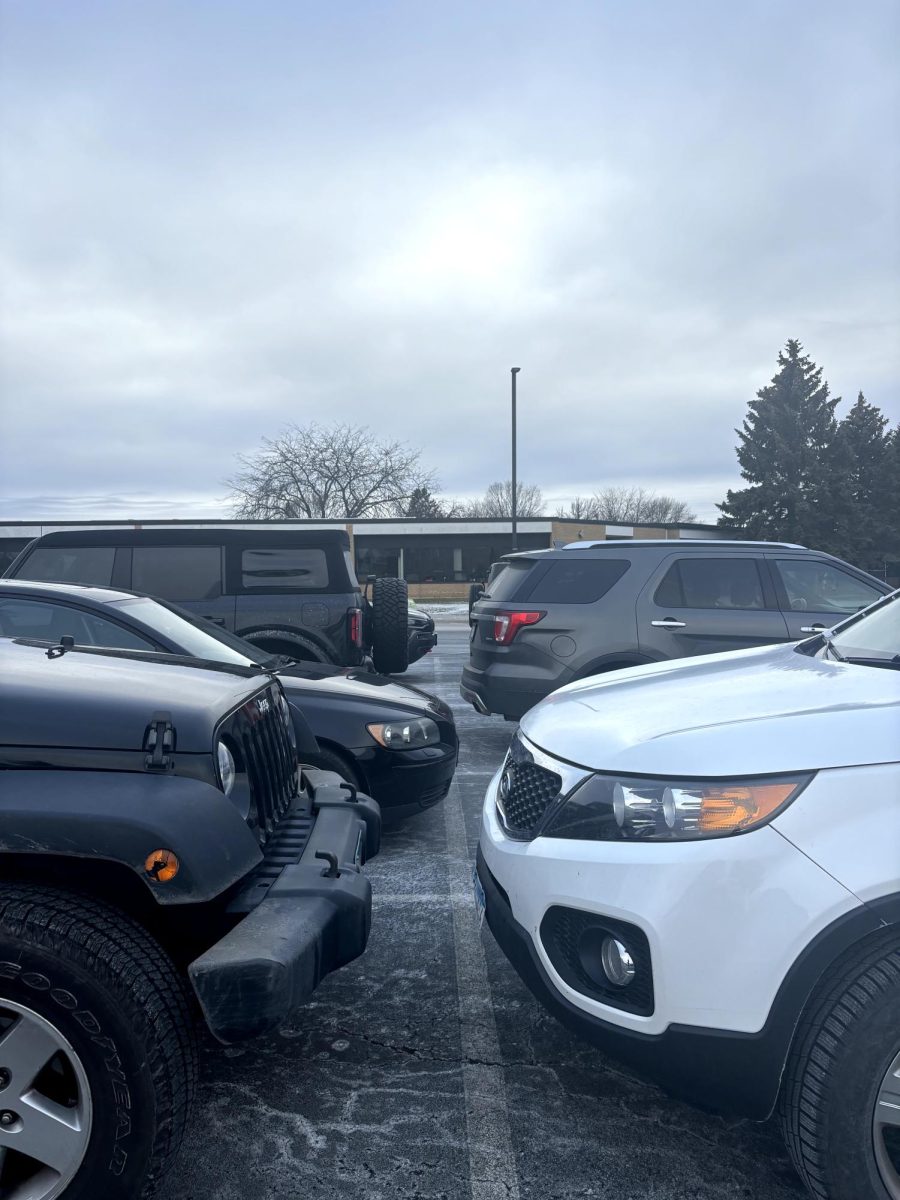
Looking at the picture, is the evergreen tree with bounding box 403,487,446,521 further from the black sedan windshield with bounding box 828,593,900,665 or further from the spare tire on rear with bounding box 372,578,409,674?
the black sedan windshield with bounding box 828,593,900,665

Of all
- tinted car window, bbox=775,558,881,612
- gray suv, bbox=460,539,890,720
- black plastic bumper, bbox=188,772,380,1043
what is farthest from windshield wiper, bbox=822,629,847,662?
tinted car window, bbox=775,558,881,612

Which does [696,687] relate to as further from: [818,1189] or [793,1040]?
[818,1189]

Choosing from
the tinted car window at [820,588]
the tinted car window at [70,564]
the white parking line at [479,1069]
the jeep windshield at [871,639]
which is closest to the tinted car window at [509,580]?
the tinted car window at [820,588]

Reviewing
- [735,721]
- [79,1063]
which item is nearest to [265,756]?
[79,1063]

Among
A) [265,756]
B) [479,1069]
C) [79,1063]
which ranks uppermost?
[265,756]

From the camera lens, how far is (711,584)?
7.00 meters

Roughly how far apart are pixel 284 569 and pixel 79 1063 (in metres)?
6.56

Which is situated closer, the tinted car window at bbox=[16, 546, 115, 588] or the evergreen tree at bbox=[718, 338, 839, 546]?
the tinted car window at bbox=[16, 546, 115, 588]

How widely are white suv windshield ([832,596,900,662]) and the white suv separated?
1.94 feet

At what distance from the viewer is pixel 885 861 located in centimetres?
192

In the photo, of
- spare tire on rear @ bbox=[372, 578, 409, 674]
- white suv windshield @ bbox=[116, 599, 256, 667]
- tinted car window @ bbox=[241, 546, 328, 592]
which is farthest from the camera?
spare tire on rear @ bbox=[372, 578, 409, 674]

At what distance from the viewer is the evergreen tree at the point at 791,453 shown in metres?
42.9

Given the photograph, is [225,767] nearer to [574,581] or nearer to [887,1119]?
[887,1119]

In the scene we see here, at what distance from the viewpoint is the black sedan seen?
4496 mm
